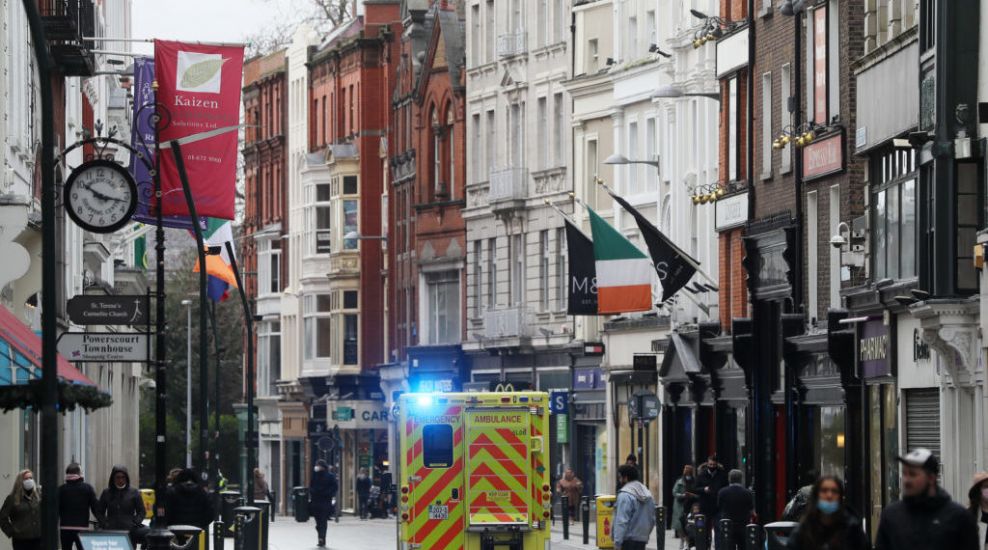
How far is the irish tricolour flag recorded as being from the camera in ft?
162

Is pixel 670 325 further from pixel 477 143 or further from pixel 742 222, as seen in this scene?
pixel 477 143

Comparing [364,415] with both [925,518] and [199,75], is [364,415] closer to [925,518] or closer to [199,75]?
[199,75]

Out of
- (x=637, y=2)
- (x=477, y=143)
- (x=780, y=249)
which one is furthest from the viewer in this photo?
(x=477, y=143)

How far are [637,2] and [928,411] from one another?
87.7 feet

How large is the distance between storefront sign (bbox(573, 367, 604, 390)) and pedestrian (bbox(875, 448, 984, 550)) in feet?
160

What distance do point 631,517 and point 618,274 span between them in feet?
74.2

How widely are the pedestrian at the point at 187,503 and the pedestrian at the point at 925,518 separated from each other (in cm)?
1843

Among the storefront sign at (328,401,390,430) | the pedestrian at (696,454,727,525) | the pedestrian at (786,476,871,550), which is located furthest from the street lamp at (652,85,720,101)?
the pedestrian at (786,476,871,550)

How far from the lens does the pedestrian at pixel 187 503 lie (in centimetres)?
3234

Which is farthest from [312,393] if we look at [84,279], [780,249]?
[780,249]

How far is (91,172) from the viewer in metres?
30.8

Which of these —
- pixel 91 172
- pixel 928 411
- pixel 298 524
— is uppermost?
pixel 91 172

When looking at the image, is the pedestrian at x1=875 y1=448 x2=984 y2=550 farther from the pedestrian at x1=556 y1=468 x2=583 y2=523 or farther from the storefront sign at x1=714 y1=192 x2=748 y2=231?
the pedestrian at x1=556 y1=468 x2=583 y2=523

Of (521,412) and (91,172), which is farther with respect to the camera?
(521,412)
